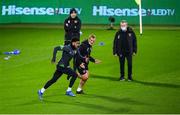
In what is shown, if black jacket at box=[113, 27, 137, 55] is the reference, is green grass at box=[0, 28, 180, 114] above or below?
below

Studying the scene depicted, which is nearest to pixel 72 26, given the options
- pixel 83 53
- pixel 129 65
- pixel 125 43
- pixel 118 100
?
pixel 125 43

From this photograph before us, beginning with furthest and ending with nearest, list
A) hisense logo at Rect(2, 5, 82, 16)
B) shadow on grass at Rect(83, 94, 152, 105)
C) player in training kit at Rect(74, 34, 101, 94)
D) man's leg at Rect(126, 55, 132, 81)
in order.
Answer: hisense logo at Rect(2, 5, 82, 16) < man's leg at Rect(126, 55, 132, 81) < player in training kit at Rect(74, 34, 101, 94) < shadow on grass at Rect(83, 94, 152, 105)

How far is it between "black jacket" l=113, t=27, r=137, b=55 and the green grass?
4.11 ft

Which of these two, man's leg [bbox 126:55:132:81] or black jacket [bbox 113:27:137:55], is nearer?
black jacket [bbox 113:27:137:55]

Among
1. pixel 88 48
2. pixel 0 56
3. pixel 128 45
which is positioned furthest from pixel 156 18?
pixel 88 48

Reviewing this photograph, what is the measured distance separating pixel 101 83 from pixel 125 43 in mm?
1837

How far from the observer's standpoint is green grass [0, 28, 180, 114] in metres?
16.1

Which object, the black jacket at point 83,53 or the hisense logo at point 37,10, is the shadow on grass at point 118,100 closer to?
the black jacket at point 83,53

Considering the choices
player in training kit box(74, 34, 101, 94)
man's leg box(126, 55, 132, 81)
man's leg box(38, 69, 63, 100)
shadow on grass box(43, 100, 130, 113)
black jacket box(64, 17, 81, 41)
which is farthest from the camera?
black jacket box(64, 17, 81, 41)

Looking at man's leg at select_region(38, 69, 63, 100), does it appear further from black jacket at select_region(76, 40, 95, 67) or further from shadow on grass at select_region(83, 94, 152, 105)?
shadow on grass at select_region(83, 94, 152, 105)

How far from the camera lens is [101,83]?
19.9 meters

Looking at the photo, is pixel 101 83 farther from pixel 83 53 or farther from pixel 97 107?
pixel 97 107

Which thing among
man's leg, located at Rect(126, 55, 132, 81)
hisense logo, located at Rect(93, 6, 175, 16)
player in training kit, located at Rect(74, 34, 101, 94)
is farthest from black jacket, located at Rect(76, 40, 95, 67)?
hisense logo, located at Rect(93, 6, 175, 16)

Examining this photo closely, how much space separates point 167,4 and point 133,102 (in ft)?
90.2
